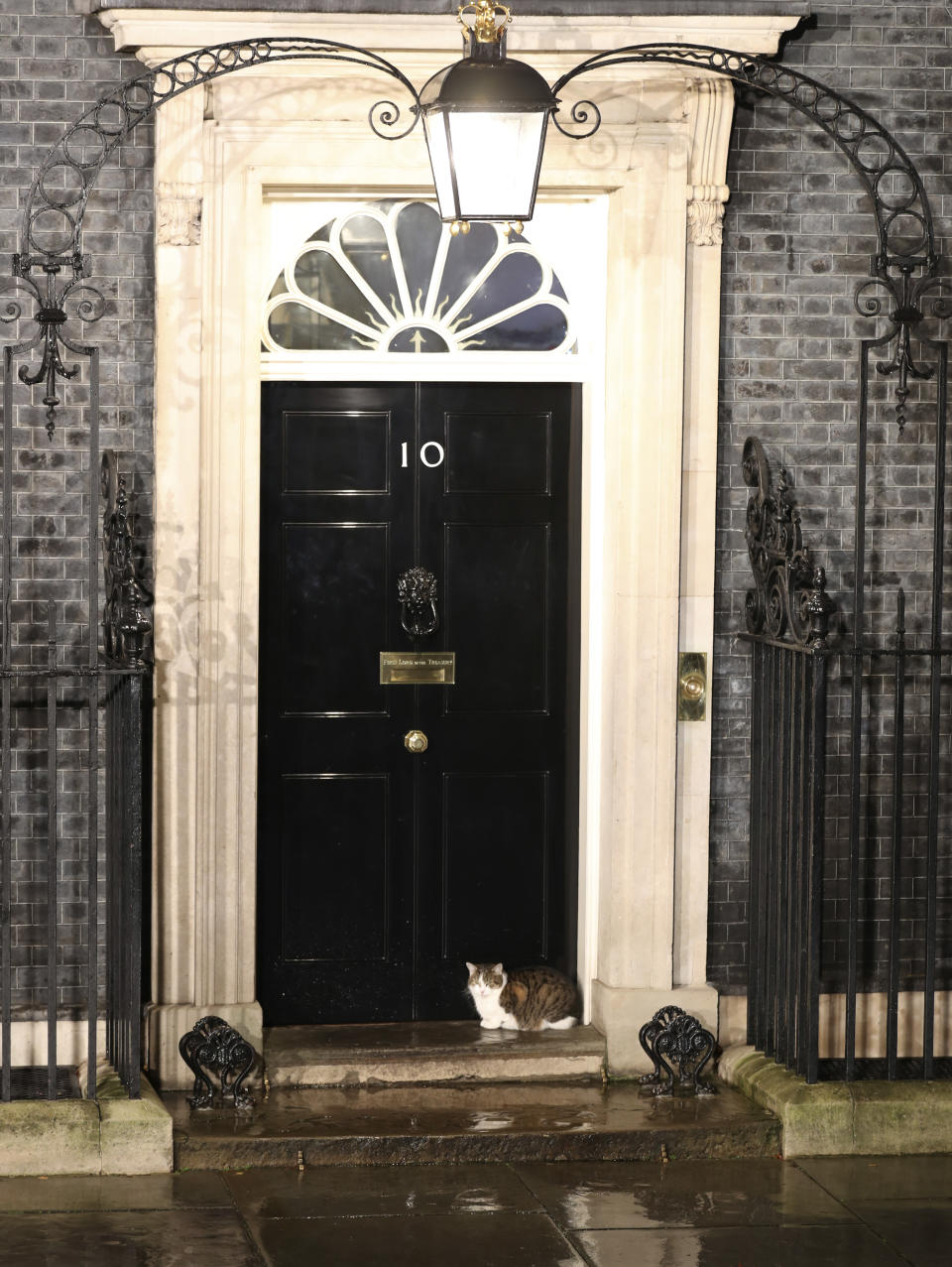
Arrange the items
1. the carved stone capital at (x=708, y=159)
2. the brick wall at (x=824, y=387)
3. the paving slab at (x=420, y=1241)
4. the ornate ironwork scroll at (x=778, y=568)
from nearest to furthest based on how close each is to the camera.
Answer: the paving slab at (x=420, y=1241) → the ornate ironwork scroll at (x=778, y=568) → the carved stone capital at (x=708, y=159) → the brick wall at (x=824, y=387)

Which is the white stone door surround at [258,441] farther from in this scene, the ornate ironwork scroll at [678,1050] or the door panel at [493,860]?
the door panel at [493,860]

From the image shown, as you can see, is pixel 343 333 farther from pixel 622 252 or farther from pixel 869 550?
pixel 869 550

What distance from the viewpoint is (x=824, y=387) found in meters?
6.70

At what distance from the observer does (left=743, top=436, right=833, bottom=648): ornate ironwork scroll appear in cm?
603

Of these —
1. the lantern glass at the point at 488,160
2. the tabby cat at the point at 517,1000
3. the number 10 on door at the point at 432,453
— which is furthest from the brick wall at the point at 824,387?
the lantern glass at the point at 488,160

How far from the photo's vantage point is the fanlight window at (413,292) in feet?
22.1

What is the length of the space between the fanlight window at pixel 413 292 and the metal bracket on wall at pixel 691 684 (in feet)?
4.36

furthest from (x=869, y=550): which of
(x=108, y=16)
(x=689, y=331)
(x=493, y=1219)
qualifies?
(x=108, y=16)

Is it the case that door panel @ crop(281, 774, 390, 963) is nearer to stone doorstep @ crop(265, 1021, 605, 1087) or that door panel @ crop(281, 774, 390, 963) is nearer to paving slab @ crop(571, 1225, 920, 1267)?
stone doorstep @ crop(265, 1021, 605, 1087)

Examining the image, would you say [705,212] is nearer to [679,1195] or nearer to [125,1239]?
[679,1195]

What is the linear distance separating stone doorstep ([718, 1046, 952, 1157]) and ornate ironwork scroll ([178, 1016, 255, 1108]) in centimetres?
192

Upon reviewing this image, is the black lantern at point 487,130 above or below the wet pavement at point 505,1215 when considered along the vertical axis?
above

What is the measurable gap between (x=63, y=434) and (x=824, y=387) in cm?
289

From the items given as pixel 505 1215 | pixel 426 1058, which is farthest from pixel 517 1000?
pixel 505 1215
